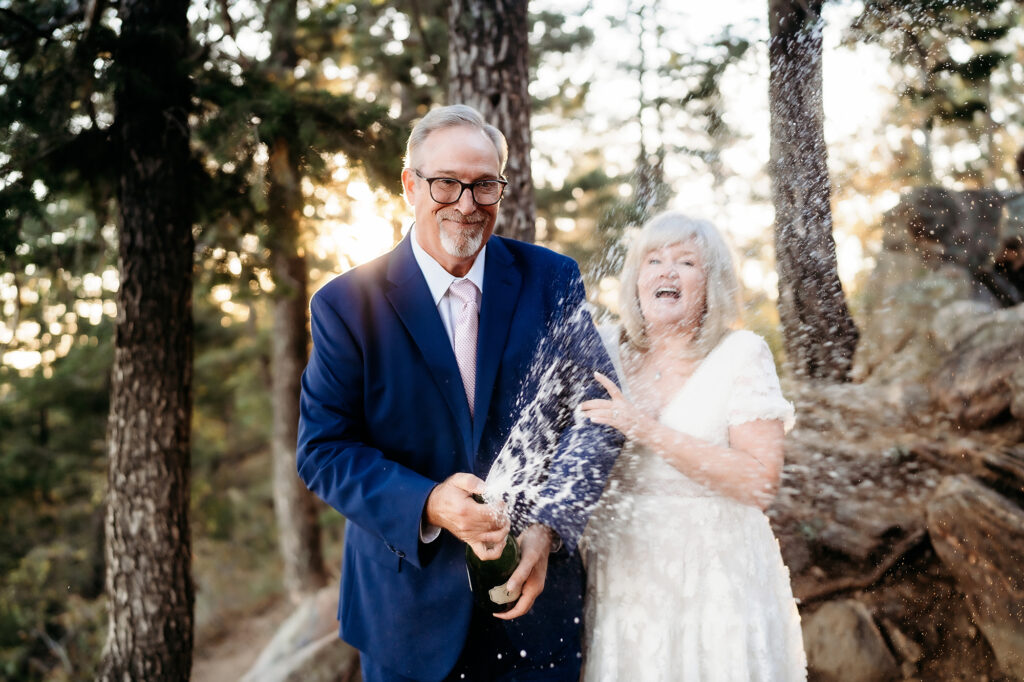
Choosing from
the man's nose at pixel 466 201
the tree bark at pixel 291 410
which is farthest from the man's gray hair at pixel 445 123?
the tree bark at pixel 291 410

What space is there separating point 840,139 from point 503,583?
2.21 m

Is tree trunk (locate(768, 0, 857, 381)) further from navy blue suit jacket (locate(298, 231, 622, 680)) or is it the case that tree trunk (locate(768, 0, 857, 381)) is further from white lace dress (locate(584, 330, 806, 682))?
navy blue suit jacket (locate(298, 231, 622, 680))

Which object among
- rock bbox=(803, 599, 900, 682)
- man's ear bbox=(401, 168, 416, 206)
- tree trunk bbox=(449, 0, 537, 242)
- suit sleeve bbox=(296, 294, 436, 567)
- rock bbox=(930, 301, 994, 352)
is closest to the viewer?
suit sleeve bbox=(296, 294, 436, 567)

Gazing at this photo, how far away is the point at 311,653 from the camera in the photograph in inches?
222

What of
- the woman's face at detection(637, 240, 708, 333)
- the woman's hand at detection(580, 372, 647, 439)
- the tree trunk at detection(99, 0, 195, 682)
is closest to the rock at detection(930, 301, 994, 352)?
the woman's face at detection(637, 240, 708, 333)

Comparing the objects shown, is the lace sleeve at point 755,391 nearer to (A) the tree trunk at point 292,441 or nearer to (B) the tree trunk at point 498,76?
(B) the tree trunk at point 498,76

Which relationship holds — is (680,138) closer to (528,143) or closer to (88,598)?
(528,143)

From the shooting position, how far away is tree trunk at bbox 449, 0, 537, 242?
3887mm

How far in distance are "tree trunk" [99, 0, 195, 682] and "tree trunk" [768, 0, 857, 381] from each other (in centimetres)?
366

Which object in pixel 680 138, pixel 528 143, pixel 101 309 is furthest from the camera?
pixel 101 309

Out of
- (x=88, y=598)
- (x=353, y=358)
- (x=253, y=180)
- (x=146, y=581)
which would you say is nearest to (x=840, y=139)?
(x=353, y=358)

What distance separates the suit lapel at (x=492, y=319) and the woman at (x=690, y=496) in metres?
0.35

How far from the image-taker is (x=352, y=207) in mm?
5090

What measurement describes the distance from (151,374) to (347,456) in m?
2.82
